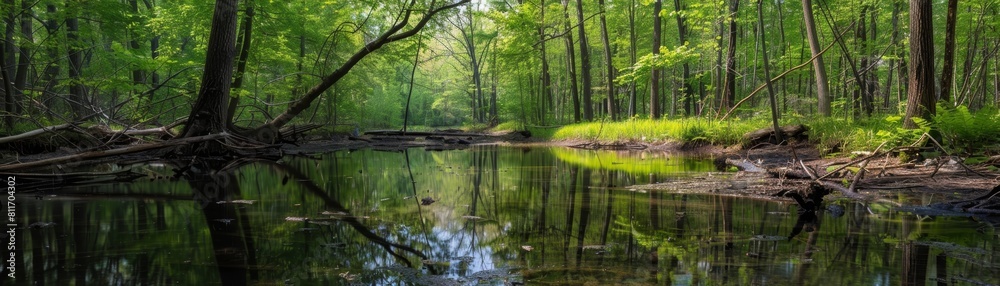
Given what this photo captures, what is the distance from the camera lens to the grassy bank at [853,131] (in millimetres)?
5586

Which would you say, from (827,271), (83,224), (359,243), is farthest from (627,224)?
(83,224)

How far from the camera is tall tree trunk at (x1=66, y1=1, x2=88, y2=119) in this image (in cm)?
895

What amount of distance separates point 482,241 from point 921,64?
21.6ft

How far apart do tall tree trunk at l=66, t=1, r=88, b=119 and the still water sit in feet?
16.6

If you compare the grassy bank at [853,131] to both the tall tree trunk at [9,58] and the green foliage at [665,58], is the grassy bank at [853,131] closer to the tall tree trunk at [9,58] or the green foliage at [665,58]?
the green foliage at [665,58]

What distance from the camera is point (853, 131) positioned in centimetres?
747

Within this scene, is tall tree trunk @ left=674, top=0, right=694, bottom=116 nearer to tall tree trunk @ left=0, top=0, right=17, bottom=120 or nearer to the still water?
the still water

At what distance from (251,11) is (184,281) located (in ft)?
38.5

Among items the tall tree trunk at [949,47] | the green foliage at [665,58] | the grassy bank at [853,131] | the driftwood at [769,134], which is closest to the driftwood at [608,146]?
the grassy bank at [853,131]

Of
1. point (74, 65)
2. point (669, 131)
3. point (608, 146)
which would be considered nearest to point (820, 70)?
point (669, 131)

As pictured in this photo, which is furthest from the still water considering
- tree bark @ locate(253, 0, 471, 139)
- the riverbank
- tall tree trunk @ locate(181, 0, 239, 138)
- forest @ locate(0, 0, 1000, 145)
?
tree bark @ locate(253, 0, 471, 139)

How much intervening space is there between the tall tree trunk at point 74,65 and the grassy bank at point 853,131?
10915 mm

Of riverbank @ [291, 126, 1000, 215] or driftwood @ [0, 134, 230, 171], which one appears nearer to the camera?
riverbank @ [291, 126, 1000, 215]

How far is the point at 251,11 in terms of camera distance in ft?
39.6
